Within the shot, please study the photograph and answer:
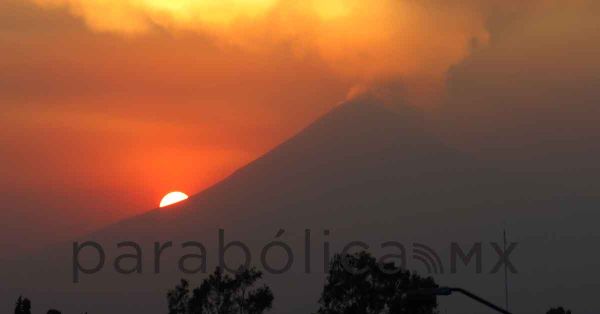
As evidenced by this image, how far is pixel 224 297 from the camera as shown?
10769cm

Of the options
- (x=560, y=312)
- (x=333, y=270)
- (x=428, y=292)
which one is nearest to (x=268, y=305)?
(x=333, y=270)

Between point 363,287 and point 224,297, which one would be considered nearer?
point 363,287

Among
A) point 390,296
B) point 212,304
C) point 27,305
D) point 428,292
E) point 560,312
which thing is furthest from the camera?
point 560,312

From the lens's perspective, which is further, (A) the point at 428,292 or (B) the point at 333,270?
(B) the point at 333,270

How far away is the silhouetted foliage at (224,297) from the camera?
106750 mm

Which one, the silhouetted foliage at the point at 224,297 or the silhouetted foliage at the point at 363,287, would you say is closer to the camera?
the silhouetted foliage at the point at 363,287

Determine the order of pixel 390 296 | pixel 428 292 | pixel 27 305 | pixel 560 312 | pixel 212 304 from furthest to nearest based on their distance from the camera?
pixel 560 312, pixel 212 304, pixel 390 296, pixel 27 305, pixel 428 292

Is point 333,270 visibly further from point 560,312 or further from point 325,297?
Result: point 560,312

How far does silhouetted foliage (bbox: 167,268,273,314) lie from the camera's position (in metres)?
107

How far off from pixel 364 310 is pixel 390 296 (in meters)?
2.16

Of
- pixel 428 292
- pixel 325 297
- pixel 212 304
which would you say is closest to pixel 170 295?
pixel 212 304

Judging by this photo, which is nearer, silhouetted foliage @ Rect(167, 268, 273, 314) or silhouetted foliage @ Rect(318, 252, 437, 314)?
silhouetted foliage @ Rect(318, 252, 437, 314)

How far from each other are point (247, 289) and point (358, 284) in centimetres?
1849

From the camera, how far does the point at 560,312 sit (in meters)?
122
